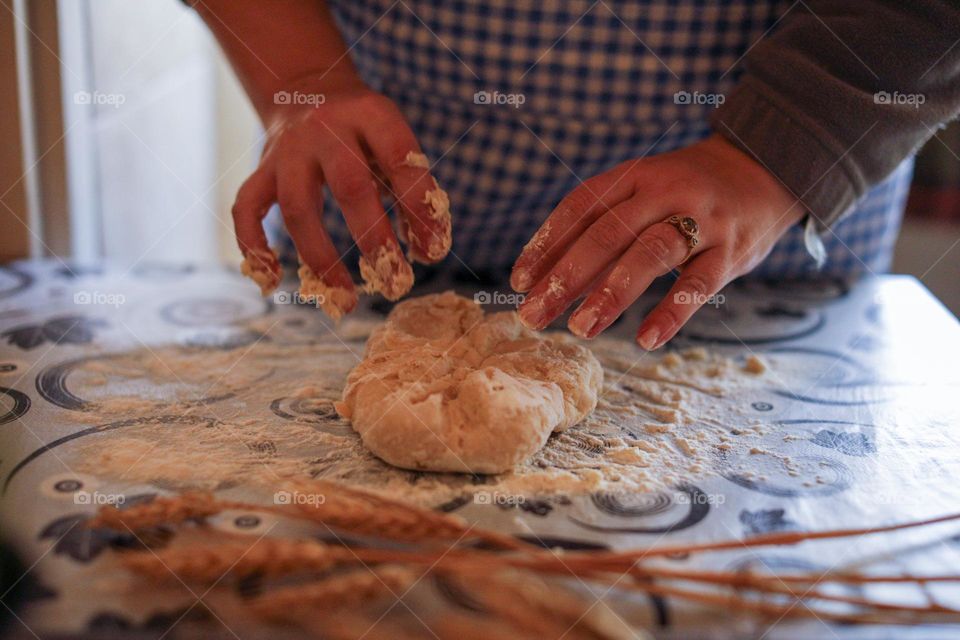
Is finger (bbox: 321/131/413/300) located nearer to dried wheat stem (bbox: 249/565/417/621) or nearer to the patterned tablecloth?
the patterned tablecloth

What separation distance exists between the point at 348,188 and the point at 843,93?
23.7 inches

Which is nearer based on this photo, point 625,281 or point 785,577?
point 785,577

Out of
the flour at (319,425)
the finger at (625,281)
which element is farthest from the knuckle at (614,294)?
the flour at (319,425)

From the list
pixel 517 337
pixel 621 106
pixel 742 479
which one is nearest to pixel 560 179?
pixel 621 106

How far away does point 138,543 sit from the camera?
695 mm

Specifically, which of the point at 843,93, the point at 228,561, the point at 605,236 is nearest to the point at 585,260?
the point at 605,236

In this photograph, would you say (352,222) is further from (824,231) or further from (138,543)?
(824,231)

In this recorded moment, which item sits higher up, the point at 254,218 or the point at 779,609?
the point at 254,218

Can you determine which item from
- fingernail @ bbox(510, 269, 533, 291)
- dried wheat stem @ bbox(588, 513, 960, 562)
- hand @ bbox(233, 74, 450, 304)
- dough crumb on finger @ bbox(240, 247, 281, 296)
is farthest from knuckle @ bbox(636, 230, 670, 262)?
dough crumb on finger @ bbox(240, 247, 281, 296)

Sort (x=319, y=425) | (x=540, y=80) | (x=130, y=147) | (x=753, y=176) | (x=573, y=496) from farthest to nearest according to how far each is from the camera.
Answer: (x=130, y=147) < (x=540, y=80) < (x=753, y=176) < (x=319, y=425) < (x=573, y=496)

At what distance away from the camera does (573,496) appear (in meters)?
0.79

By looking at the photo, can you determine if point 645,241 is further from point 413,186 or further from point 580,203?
point 413,186

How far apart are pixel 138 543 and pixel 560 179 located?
2.77 feet

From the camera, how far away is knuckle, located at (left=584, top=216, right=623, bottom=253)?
3.05 ft
